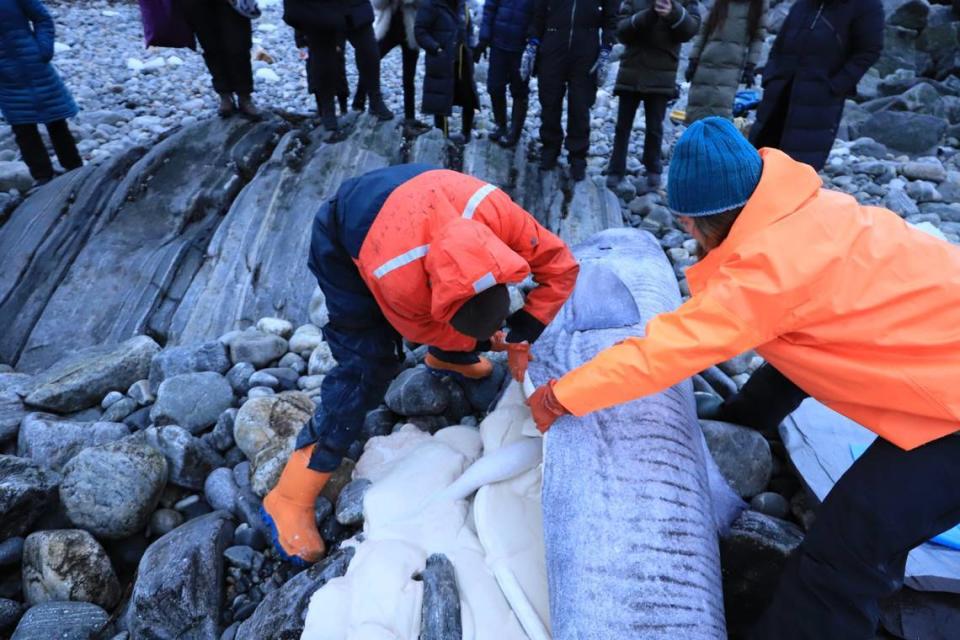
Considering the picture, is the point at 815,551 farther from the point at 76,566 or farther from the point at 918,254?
the point at 76,566

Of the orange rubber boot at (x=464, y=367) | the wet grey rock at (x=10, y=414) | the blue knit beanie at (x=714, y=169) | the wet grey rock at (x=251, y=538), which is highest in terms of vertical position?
the blue knit beanie at (x=714, y=169)

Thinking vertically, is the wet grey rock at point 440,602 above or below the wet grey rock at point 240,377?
above

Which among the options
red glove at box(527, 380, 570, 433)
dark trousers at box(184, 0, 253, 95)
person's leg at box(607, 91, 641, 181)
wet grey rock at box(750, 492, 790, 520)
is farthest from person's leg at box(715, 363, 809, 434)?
dark trousers at box(184, 0, 253, 95)

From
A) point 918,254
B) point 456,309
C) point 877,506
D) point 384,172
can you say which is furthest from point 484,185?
point 877,506

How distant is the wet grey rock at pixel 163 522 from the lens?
9.65 ft

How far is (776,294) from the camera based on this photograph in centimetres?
179

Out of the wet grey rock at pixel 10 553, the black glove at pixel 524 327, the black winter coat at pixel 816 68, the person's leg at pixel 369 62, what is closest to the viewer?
the wet grey rock at pixel 10 553

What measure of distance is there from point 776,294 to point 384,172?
164 cm

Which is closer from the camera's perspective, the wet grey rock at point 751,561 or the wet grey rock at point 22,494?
the wet grey rock at point 751,561

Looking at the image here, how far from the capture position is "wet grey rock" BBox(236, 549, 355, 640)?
2.26 meters

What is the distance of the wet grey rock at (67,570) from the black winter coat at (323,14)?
4729 millimetres

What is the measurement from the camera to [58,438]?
126 inches

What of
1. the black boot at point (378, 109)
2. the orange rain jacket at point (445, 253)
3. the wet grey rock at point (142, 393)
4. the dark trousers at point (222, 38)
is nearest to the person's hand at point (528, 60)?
the black boot at point (378, 109)

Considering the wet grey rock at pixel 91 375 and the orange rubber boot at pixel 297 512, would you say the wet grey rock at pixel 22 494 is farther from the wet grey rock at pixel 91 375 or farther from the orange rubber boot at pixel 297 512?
the orange rubber boot at pixel 297 512
